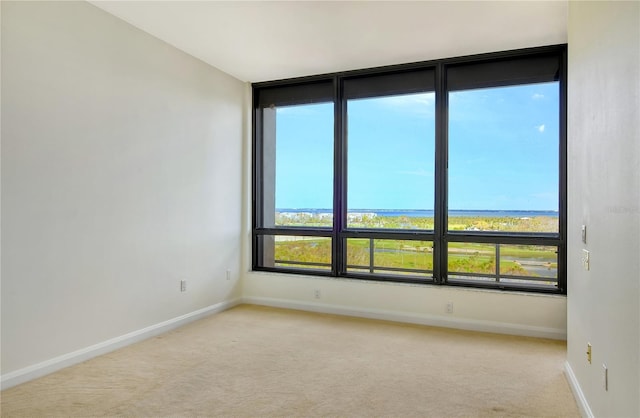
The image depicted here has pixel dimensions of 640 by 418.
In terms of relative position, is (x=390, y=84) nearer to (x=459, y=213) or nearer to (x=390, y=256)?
(x=459, y=213)

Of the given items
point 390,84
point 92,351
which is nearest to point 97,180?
point 92,351

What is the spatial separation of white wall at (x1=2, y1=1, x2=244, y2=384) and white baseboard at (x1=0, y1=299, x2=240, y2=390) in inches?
1.8

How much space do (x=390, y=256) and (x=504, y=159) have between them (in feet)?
5.12

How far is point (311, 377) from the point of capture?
2.88m

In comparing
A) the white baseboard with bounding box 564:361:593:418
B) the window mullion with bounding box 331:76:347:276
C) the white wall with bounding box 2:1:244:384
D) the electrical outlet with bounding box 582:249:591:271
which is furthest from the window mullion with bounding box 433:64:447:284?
the white wall with bounding box 2:1:244:384

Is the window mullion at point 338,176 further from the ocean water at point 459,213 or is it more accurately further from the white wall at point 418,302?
the white wall at point 418,302

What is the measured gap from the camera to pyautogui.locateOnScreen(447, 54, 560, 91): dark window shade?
394 cm

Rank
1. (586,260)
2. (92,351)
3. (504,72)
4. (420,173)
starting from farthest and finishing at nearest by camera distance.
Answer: (420,173) < (504,72) < (92,351) < (586,260)

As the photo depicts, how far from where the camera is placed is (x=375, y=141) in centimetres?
468

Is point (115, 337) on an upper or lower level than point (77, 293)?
lower

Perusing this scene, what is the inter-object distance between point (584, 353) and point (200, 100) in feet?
13.1

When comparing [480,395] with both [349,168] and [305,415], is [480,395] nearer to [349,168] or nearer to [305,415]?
[305,415]

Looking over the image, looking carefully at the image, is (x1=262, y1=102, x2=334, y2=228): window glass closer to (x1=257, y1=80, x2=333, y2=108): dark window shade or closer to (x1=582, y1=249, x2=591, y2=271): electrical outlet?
(x1=257, y1=80, x2=333, y2=108): dark window shade

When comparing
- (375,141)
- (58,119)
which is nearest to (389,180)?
(375,141)
